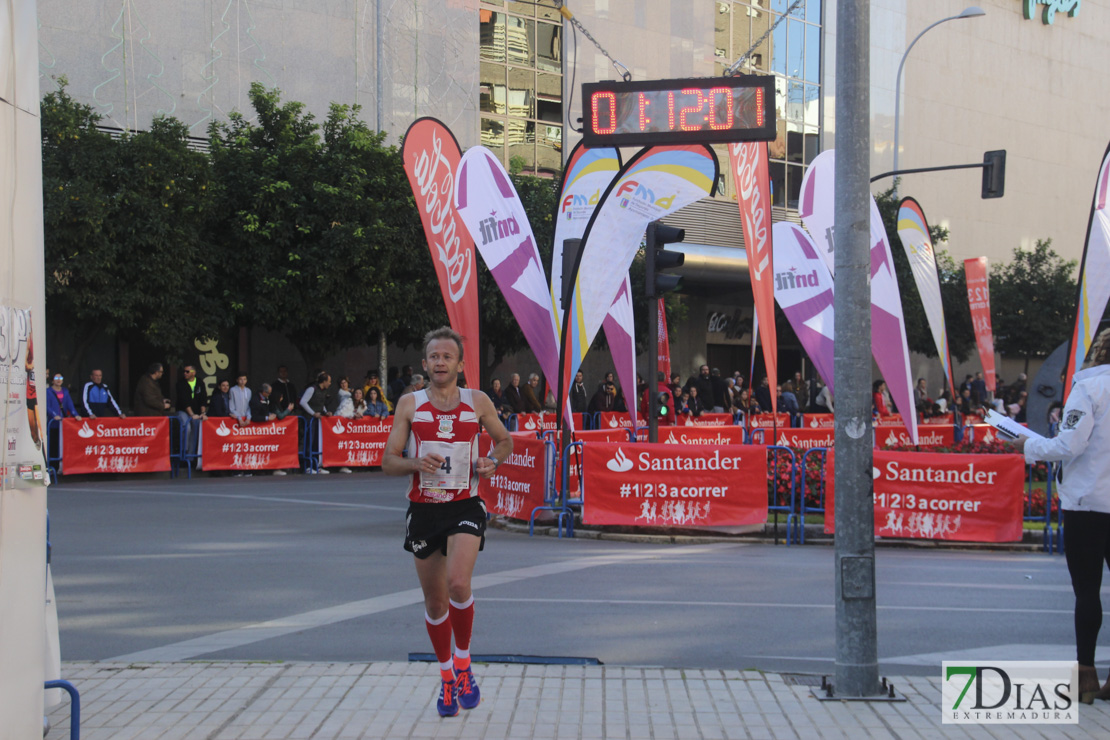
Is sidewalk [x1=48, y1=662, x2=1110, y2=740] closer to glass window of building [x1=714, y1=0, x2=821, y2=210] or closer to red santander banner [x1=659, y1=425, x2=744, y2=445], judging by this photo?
red santander banner [x1=659, y1=425, x2=744, y2=445]

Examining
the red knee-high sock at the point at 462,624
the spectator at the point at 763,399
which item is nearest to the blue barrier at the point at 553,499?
the red knee-high sock at the point at 462,624

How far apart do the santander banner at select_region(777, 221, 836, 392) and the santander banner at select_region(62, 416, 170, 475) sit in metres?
10.7

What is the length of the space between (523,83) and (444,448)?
2971 cm

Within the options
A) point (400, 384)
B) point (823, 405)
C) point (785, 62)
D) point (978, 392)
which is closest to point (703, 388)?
point (823, 405)

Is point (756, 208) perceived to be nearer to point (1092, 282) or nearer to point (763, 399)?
point (1092, 282)

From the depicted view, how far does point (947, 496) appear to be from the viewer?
11773 mm

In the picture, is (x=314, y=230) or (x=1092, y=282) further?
(x=314, y=230)

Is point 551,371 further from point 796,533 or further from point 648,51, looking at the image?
point 648,51

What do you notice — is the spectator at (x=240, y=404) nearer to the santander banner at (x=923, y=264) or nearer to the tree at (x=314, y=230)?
the tree at (x=314, y=230)

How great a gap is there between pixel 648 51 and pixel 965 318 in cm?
1567

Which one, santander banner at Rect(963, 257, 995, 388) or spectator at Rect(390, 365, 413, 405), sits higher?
santander banner at Rect(963, 257, 995, 388)

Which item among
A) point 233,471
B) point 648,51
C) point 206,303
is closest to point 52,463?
point 233,471

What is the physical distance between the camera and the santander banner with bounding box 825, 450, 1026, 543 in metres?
11.6

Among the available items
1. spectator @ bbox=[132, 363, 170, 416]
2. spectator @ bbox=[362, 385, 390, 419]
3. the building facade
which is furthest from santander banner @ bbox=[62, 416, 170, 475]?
the building facade
